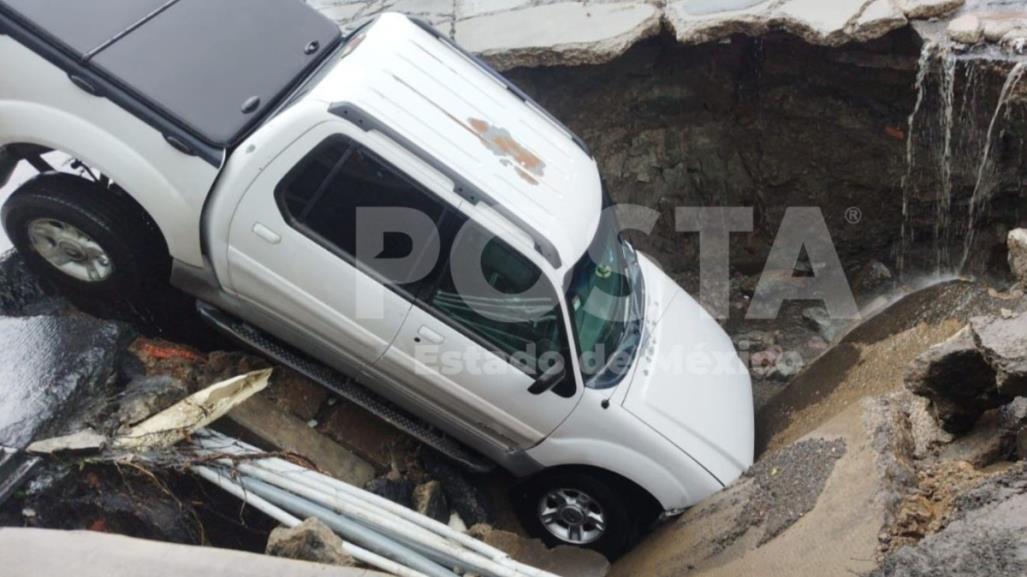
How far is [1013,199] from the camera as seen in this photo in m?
6.85

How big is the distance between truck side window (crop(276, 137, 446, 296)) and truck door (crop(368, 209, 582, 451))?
0.68 feet

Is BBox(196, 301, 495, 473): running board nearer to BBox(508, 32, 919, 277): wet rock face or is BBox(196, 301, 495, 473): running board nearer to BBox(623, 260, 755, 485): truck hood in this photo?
BBox(623, 260, 755, 485): truck hood

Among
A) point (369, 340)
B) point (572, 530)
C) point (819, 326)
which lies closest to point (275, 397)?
point (369, 340)

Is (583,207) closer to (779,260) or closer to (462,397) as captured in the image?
(462,397)

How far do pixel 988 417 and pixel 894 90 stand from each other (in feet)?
11.2

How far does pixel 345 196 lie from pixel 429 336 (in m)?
0.81

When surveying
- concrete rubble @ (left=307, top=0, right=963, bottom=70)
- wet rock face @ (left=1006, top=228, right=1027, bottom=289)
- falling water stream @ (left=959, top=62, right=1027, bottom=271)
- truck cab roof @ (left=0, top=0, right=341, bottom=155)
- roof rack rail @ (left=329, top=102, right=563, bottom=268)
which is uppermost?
falling water stream @ (left=959, top=62, right=1027, bottom=271)

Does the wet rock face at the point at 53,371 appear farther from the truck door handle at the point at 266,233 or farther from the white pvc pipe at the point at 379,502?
the truck door handle at the point at 266,233

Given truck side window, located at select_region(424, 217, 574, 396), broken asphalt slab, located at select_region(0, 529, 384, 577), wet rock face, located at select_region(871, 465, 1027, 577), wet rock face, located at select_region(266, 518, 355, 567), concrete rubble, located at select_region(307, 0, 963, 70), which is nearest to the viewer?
wet rock face, located at select_region(871, 465, 1027, 577)

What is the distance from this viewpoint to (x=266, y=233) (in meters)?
4.50

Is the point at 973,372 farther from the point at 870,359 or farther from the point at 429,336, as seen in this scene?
the point at 429,336

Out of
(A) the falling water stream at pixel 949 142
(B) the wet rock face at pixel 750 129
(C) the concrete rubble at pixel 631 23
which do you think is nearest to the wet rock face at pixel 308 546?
(C) the concrete rubble at pixel 631 23

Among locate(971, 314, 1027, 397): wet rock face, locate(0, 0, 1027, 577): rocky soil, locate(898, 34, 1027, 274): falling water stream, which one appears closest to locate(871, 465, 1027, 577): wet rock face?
locate(0, 0, 1027, 577): rocky soil

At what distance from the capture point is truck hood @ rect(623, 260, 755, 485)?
198 inches
